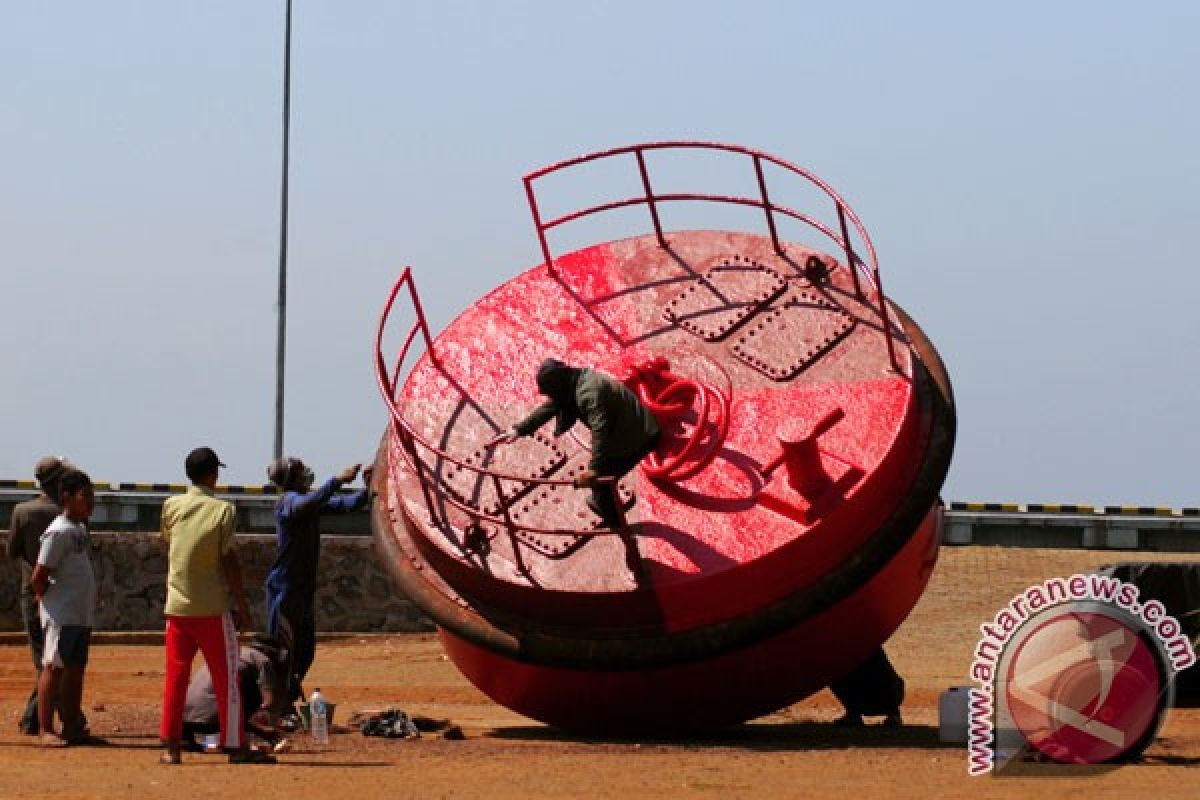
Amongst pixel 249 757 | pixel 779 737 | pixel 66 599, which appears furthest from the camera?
pixel 779 737

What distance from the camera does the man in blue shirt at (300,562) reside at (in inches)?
540

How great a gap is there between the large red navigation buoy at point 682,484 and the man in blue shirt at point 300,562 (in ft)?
0.94

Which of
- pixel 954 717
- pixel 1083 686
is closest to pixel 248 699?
pixel 954 717

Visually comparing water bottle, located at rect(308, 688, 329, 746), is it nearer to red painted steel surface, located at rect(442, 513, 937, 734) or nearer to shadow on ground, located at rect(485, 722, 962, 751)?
red painted steel surface, located at rect(442, 513, 937, 734)

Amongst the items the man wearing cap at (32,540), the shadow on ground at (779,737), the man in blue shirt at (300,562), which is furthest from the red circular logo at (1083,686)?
the man wearing cap at (32,540)

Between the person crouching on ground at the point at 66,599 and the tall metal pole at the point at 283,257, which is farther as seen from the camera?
the tall metal pole at the point at 283,257

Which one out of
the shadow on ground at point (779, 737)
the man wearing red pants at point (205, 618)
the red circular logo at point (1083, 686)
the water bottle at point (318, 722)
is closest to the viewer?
the red circular logo at point (1083, 686)

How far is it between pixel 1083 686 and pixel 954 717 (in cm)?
186

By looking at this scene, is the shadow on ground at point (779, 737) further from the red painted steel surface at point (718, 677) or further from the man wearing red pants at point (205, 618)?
the man wearing red pants at point (205, 618)

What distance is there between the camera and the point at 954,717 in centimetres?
1259

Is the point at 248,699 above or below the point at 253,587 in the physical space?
above

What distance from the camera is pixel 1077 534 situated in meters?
30.7

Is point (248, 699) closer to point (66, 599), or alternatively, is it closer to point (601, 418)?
point (66, 599)

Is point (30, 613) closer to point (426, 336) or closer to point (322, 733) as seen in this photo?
point (322, 733)
